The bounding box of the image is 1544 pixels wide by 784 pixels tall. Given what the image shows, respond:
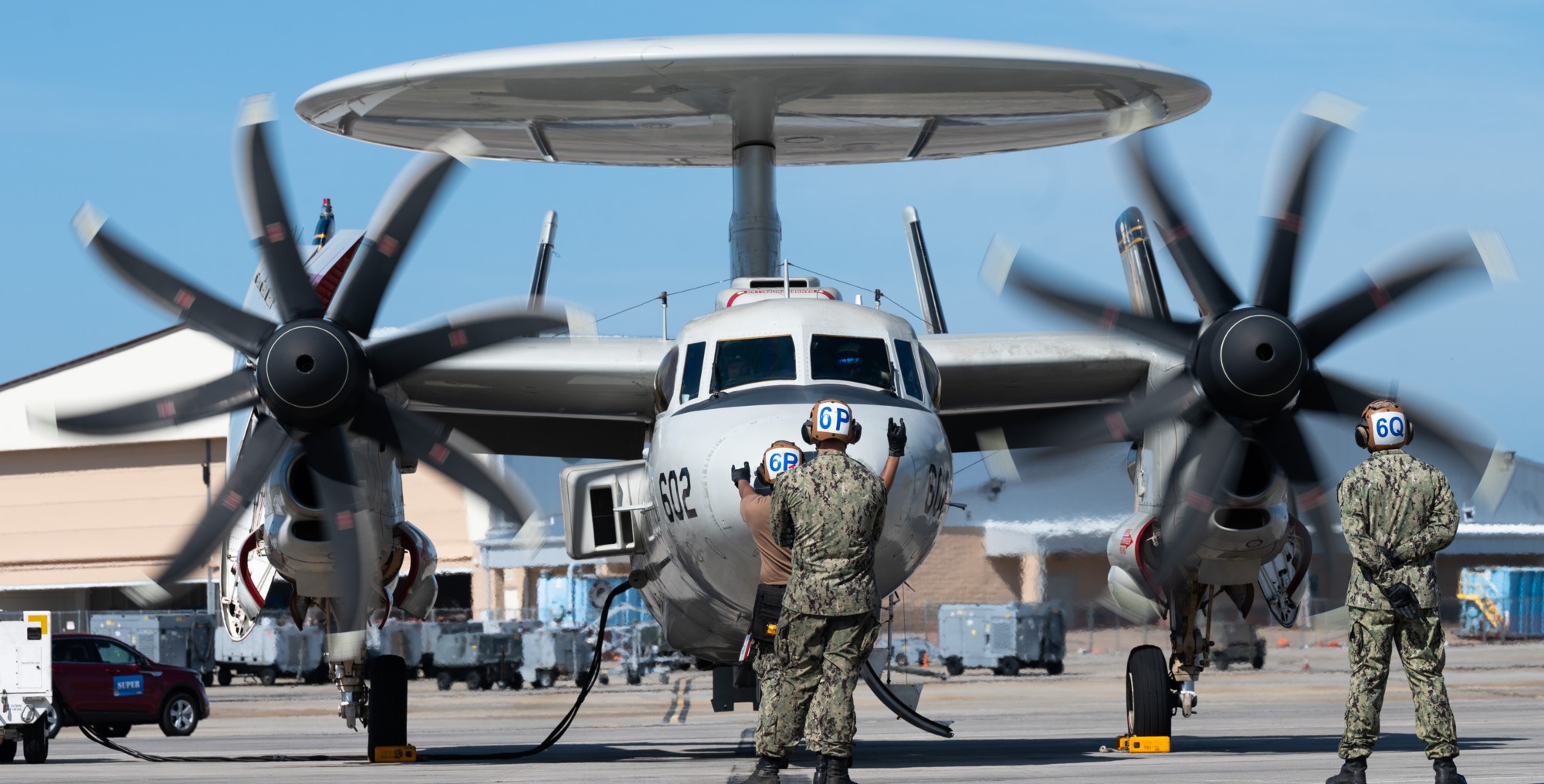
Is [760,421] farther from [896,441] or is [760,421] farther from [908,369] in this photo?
[896,441]

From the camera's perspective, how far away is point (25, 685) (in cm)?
2150

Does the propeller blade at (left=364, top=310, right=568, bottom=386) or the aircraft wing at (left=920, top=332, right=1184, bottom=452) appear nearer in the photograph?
the propeller blade at (left=364, top=310, right=568, bottom=386)

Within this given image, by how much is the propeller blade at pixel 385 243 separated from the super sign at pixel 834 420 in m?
6.61

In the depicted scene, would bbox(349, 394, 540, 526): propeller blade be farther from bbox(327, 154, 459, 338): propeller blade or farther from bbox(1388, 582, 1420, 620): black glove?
bbox(1388, 582, 1420, 620): black glove

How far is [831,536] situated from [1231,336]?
6341 millimetres

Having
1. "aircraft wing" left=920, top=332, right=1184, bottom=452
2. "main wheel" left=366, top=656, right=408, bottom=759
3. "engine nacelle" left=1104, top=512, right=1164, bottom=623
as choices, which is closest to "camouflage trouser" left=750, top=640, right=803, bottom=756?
"aircraft wing" left=920, top=332, right=1184, bottom=452

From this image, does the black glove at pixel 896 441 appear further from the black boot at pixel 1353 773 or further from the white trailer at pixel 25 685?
the white trailer at pixel 25 685

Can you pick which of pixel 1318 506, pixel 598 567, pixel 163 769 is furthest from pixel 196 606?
pixel 1318 506

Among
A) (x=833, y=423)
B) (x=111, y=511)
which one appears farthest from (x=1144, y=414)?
(x=111, y=511)

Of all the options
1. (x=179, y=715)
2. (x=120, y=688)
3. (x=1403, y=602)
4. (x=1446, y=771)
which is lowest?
(x=179, y=715)

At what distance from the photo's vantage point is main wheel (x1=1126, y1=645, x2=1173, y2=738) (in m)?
18.3

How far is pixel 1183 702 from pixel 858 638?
8530 millimetres

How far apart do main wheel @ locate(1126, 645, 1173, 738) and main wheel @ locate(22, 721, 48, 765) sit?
1229 centimetres

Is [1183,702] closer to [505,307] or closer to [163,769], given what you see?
[505,307]
